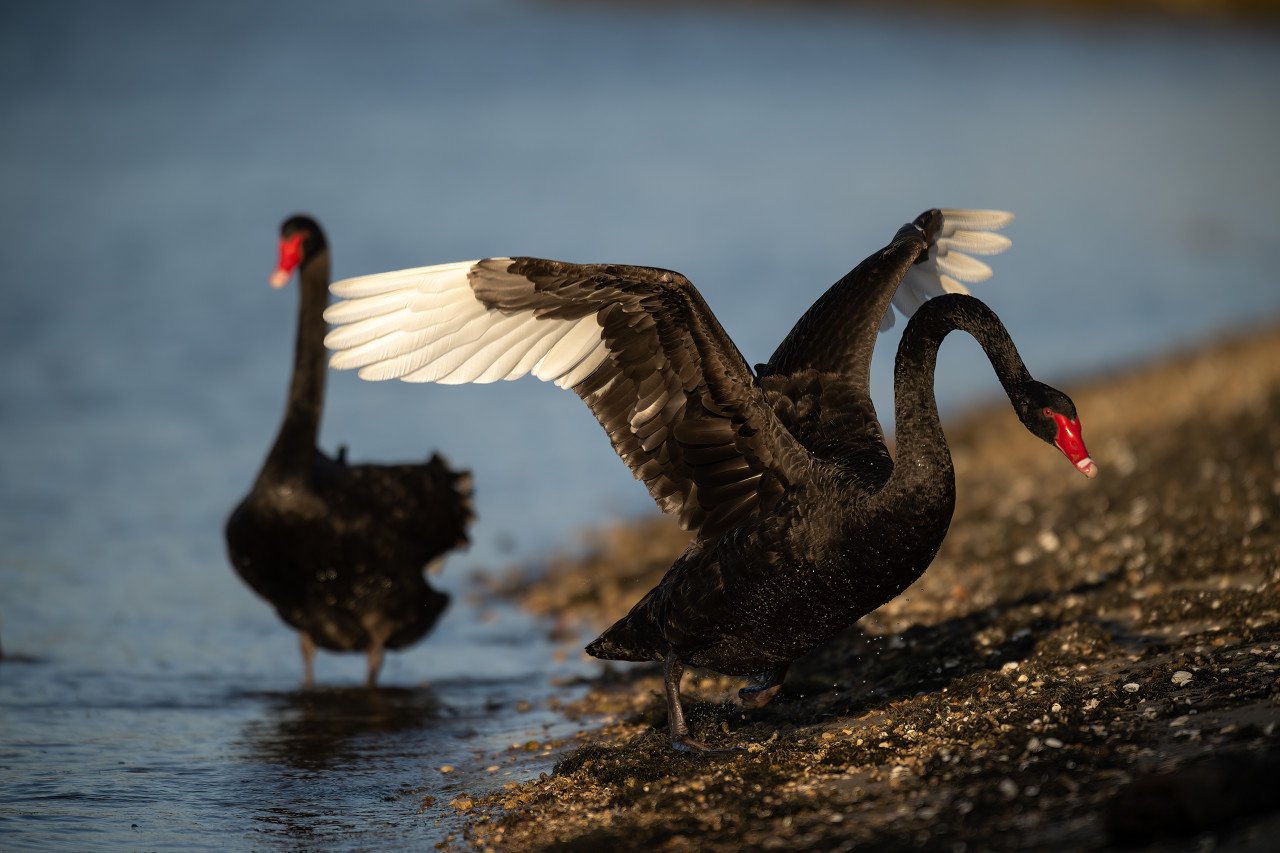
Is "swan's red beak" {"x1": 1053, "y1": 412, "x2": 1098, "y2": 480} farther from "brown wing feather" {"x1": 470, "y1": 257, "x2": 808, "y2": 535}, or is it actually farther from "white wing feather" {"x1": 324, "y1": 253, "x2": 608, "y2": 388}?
"white wing feather" {"x1": 324, "y1": 253, "x2": 608, "y2": 388}

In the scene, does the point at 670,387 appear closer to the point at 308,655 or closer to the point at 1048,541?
the point at 308,655

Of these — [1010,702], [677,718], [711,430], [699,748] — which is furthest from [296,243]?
[1010,702]

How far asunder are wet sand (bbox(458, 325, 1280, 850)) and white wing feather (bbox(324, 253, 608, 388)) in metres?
1.56

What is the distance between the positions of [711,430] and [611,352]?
0.49 m

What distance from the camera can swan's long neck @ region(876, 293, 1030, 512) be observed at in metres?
5.03

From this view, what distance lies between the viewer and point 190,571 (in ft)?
31.4

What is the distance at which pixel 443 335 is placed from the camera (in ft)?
18.5

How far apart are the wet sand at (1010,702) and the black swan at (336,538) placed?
1.06 metres

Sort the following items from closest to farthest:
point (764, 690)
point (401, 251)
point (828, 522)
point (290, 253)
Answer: point (828, 522) < point (764, 690) < point (290, 253) < point (401, 251)

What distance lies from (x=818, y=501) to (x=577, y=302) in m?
1.20

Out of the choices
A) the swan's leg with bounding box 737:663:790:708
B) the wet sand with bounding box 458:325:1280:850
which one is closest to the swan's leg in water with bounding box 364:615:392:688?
the wet sand with bounding box 458:325:1280:850

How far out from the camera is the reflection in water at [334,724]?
21.4 ft

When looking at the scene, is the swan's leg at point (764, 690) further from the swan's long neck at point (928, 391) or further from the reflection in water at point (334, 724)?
the reflection in water at point (334, 724)

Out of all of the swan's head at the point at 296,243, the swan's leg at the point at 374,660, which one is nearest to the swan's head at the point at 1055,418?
the swan's leg at the point at 374,660
